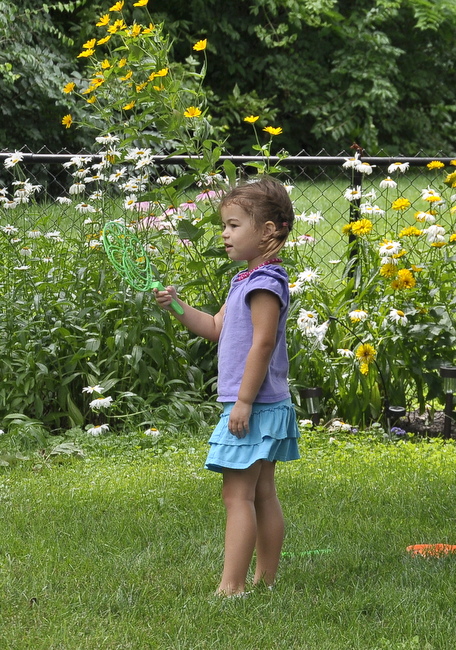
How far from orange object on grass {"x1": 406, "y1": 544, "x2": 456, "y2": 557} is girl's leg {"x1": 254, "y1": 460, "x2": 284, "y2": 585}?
51 centimetres

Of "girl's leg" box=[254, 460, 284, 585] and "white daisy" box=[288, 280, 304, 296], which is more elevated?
"white daisy" box=[288, 280, 304, 296]

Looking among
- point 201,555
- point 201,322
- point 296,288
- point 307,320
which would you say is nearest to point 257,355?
point 201,322

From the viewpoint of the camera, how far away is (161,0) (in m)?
13.4

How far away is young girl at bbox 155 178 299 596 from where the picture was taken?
262cm

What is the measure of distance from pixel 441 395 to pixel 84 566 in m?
2.36

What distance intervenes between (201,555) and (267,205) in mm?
1095

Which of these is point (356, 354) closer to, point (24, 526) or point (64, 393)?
point (64, 393)

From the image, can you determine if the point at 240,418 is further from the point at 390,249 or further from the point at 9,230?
the point at 9,230

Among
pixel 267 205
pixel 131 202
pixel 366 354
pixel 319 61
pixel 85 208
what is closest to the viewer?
pixel 267 205

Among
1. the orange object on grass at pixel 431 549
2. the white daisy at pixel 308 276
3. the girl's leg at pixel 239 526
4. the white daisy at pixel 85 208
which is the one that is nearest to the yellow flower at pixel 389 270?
the white daisy at pixel 308 276

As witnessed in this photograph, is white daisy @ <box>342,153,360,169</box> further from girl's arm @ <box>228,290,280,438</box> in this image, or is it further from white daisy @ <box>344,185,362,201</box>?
girl's arm @ <box>228,290,280,438</box>

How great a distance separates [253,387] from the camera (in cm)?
260

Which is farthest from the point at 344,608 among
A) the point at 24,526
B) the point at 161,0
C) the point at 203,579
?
the point at 161,0

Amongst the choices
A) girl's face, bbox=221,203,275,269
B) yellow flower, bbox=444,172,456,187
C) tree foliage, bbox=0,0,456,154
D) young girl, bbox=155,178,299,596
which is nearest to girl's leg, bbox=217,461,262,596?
young girl, bbox=155,178,299,596
